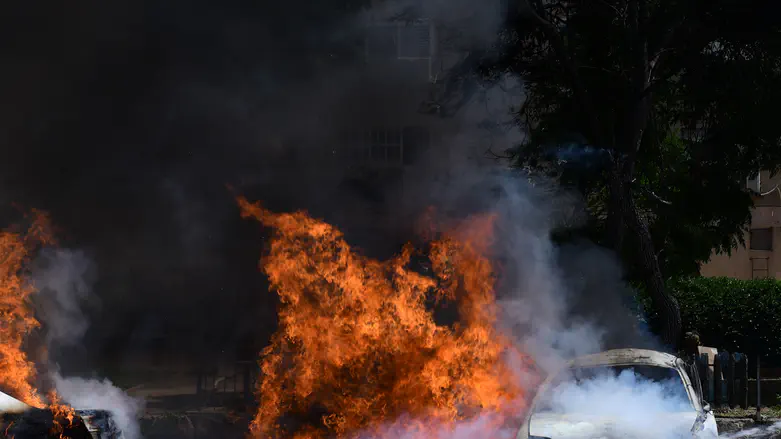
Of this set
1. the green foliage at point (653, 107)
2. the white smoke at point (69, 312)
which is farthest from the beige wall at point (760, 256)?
the white smoke at point (69, 312)

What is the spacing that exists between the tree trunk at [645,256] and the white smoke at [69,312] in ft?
24.0

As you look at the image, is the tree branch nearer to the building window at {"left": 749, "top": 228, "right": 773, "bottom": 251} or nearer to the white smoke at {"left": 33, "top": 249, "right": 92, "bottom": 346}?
the white smoke at {"left": 33, "top": 249, "right": 92, "bottom": 346}

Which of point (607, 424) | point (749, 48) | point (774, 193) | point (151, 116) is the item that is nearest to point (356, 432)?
point (607, 424)

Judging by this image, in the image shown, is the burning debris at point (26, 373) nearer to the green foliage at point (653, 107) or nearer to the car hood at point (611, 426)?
the car hood at point (611, 426)

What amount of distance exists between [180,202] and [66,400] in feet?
14.6

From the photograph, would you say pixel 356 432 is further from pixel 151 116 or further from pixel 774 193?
pixel 774 193

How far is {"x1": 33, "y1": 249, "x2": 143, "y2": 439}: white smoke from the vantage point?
9.84 m

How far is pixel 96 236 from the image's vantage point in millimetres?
12141

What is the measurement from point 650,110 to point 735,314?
475cm

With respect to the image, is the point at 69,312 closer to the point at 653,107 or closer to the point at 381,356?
the point at 381,356

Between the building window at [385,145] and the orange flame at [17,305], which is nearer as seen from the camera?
the orange flame at [17,305]

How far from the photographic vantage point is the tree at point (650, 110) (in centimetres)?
1184

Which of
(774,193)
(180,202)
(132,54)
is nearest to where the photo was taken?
(132,54)

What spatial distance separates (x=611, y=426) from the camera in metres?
7.25
